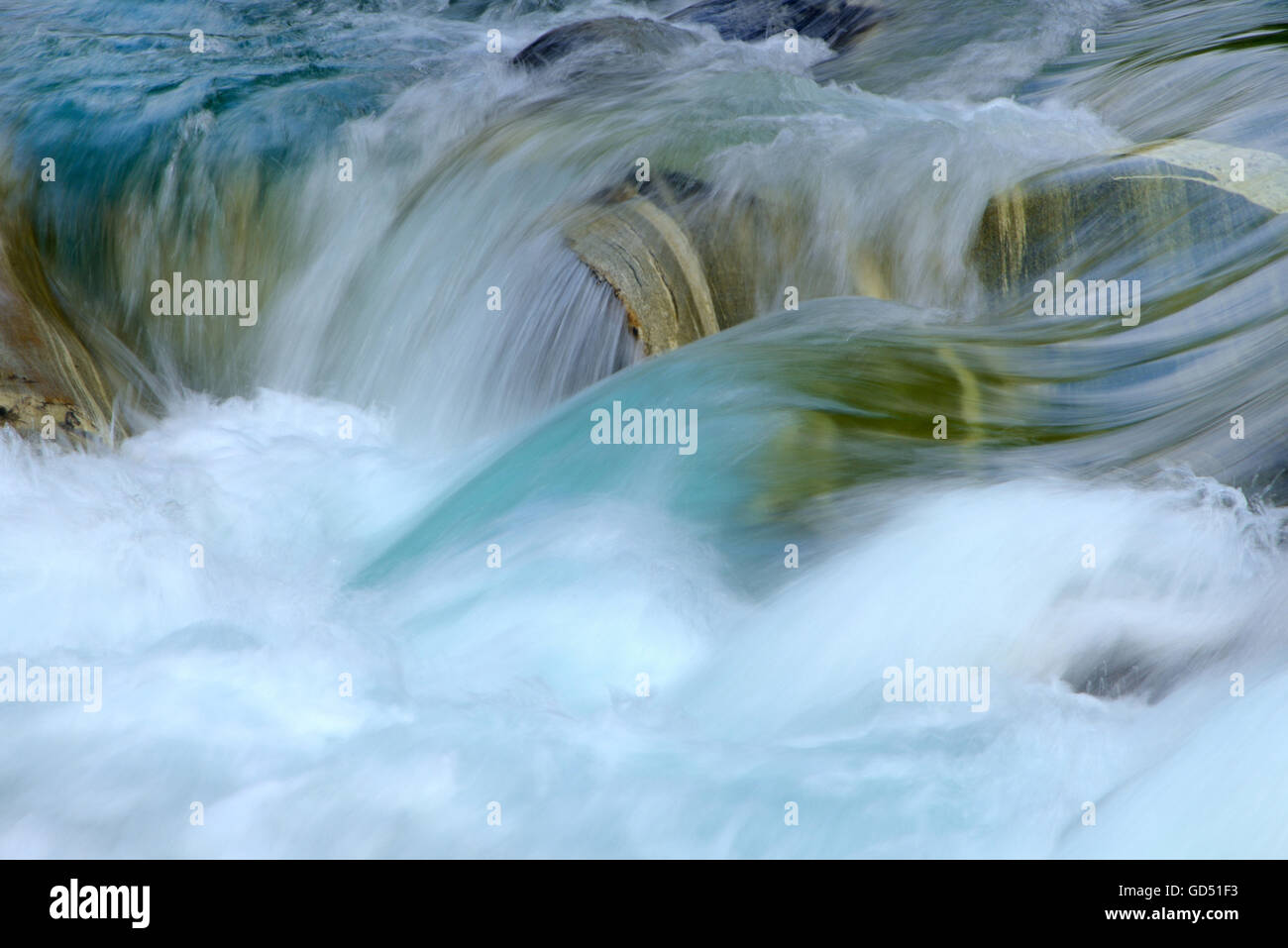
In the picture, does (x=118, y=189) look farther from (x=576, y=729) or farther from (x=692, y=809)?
(x=692, y=809)

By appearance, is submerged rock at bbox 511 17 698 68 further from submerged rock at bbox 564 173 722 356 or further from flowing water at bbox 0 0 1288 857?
submerged rock at bbox 564 173 722 356

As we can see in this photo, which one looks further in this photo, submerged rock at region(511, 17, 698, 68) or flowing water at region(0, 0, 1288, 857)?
submerged rock at region(511, 17, 698, 68)

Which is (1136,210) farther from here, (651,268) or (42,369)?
(42,369)

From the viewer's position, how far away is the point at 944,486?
491cm

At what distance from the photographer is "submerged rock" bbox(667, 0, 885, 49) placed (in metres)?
9.43

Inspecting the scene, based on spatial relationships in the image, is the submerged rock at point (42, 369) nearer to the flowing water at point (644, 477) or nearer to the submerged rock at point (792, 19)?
the flowing water at point (644, 477)

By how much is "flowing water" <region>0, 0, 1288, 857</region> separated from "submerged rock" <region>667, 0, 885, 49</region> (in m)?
0.69

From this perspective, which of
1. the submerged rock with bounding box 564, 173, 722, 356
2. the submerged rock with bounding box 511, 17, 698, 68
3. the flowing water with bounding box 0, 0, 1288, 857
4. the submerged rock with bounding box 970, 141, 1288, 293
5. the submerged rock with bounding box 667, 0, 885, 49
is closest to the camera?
the flowing water with bounding box 0, 0, 1288, 857

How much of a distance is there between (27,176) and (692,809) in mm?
5975

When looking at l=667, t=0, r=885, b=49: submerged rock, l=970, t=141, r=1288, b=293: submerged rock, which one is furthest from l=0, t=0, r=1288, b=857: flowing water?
l=667, t=0, r=885, b=49: submerged rock

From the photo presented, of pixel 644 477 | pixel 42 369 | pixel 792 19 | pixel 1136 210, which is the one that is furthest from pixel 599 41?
pixel 644 477

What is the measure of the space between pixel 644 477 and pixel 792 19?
5873mm

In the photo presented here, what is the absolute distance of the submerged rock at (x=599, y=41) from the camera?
8.59 meters

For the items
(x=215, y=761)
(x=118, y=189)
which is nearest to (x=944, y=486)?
(x=215, y=761)
